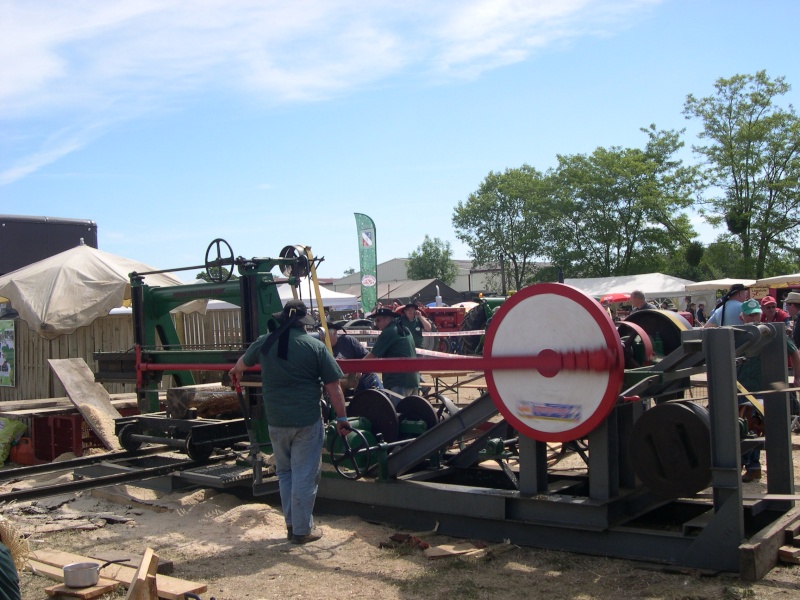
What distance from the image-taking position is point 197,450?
7391mm

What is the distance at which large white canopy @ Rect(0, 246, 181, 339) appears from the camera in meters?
11.0

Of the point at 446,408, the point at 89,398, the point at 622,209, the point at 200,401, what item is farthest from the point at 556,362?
the point at 622,209

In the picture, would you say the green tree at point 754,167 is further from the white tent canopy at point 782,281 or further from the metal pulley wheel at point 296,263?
the metal pulley wheel at point 296,263

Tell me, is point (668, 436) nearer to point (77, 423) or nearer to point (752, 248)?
point (77, 423)

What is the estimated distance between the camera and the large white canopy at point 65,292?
1102 centimetres

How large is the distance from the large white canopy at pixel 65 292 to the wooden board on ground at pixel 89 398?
92 cm

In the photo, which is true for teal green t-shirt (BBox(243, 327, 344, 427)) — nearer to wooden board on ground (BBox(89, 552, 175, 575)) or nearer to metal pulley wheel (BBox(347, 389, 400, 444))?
metal pulley wheel (BBox(347, 389, 400, 444))

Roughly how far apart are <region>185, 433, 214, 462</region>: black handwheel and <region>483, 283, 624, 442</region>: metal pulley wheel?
3387mm

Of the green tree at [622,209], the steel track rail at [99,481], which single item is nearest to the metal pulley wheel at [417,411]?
the steel track rail at [99,481]

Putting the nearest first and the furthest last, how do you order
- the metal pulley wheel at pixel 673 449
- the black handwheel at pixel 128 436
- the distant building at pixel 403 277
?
the metal pulley wheel at pixel 673 449, the black handwheel at pixel 128 436, the distant building at pixel 403 277

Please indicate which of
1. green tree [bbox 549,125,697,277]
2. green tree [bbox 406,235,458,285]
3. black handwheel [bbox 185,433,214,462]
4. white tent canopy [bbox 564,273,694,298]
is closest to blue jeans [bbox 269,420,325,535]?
black handwheel [bbox 185,433,214,462]

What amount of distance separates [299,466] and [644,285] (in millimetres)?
26550

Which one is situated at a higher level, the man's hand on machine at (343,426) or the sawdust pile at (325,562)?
the man's hand on machine at (343,426)

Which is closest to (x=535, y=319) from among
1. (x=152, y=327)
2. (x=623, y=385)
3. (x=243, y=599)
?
(x=623, y=385)
